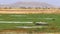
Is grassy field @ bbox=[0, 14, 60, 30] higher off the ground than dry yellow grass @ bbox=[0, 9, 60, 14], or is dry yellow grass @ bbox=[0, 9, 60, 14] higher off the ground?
dry yellow grass @ bbox=[0, 9, 60, 14]

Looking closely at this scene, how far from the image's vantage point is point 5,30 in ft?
4.06

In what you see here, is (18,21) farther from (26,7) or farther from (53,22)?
(53,22)

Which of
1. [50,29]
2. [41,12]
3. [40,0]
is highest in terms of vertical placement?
[40,0]

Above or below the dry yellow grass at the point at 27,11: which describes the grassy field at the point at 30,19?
below

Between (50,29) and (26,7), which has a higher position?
(26,7)

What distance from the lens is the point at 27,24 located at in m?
1.27

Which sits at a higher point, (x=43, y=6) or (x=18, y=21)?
(x=43, y=6)

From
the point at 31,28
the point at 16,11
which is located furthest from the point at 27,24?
the point at 16,11

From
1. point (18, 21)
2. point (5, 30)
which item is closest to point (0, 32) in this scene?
point (5, 30)

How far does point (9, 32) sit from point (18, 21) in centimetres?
13

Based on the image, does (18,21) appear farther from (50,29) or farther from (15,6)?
(50,29)

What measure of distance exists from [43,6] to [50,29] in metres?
0.23

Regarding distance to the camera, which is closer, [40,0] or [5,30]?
[5,30]

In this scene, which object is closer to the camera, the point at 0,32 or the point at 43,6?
the point at 0,32
